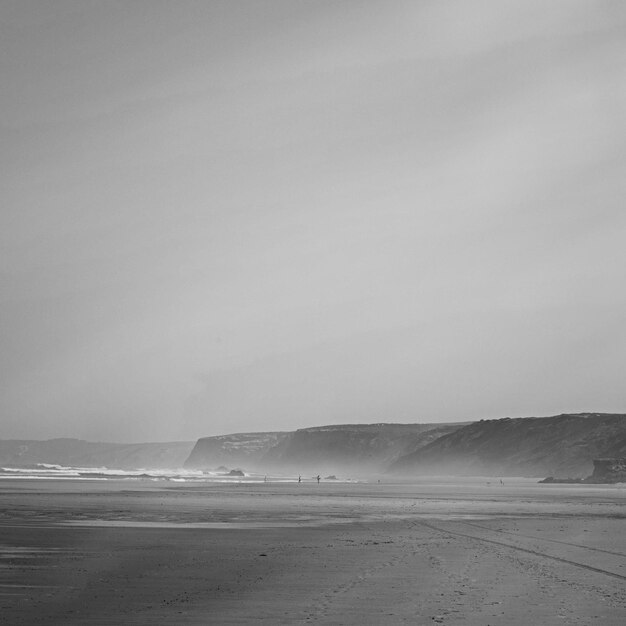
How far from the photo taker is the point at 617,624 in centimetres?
1218

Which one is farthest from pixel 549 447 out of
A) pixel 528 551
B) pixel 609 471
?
pixel 528 551

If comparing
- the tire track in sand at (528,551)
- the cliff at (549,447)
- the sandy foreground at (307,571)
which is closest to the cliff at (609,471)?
the cliff at (549,447)

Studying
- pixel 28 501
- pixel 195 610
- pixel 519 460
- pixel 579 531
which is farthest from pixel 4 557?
pixel 519 460

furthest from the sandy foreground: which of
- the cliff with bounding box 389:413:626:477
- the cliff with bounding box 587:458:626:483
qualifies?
the cliff with bounding box 389:413:626:477

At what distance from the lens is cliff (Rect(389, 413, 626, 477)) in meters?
154

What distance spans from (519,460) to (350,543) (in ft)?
526

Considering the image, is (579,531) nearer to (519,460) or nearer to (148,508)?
(148,508)

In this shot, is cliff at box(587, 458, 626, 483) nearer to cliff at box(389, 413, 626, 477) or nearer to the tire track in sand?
cliff at box(389, 413, 626, 477)

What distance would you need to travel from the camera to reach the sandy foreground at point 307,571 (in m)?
13.2

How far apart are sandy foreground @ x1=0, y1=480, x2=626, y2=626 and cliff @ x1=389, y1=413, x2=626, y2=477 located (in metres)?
127

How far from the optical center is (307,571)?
18578 millimetres

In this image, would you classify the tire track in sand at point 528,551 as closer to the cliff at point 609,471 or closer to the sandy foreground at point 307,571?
the sandy foreground at point 307,571

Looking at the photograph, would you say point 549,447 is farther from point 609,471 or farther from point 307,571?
point 307,571

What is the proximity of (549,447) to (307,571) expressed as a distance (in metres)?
166
